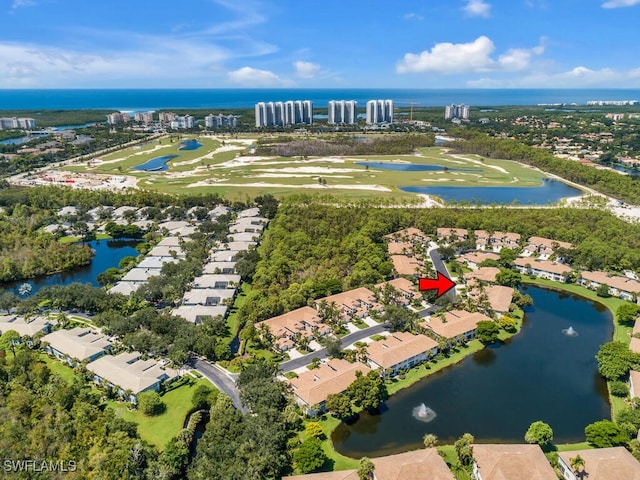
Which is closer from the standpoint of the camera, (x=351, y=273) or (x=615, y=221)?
(x=351, y=273)

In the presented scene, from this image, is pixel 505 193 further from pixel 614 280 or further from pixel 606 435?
pixel 606 435

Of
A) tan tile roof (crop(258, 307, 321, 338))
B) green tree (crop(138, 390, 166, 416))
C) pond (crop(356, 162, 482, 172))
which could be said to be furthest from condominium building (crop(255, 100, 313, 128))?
green tree (crop(138, 390, 166, 416))

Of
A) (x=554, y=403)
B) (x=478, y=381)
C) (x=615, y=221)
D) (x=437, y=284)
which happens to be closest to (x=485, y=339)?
(x=478, y=381)

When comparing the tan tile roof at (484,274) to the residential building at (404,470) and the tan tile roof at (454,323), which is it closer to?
the tan tile roof at (454,323)

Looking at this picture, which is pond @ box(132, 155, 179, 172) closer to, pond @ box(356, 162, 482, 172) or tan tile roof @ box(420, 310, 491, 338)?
pond @ box(356, 162, 482, 172)

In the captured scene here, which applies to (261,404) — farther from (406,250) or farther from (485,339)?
(406,250)

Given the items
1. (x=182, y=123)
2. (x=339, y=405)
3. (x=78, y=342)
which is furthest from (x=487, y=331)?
(x=182, y=123)

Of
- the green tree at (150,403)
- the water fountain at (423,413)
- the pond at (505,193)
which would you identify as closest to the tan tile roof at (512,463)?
the water fountain at (423,413)
